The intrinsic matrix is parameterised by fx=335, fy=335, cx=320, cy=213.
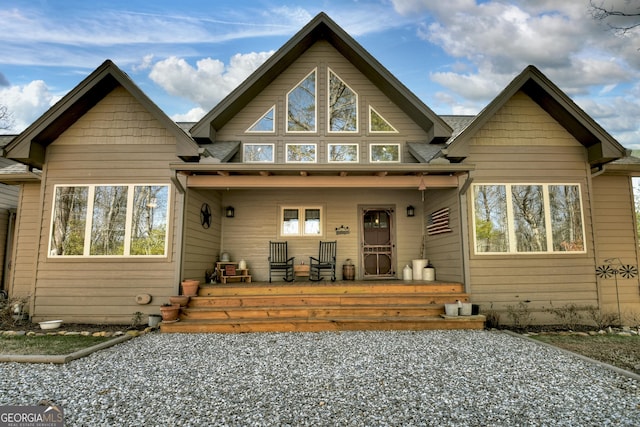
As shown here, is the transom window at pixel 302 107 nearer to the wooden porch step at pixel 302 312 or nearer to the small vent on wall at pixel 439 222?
the small vent on wall at pixel 439 222

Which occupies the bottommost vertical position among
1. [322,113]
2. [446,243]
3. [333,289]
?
[333,289]

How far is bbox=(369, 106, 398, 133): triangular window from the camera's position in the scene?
7621mm

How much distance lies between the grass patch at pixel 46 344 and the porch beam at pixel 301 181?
2.82 m

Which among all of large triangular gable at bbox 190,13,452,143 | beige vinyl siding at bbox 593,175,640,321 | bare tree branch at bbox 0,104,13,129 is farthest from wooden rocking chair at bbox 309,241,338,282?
bare tree branch at bbox 0,104,13,129

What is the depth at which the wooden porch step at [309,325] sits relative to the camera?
5.20m

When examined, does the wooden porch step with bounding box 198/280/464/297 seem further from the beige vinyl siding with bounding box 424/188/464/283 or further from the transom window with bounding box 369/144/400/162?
the transom window with bounding box 369/144/400/162

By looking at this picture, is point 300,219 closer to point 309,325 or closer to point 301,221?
point 301,221

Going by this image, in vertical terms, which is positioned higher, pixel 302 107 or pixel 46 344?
pixel 302 107

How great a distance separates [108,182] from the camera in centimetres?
609

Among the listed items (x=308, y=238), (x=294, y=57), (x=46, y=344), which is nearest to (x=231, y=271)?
(x=308, y=238)

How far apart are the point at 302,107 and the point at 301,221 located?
2608 millimetres

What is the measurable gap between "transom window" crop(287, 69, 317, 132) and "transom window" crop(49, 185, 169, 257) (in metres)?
3.14

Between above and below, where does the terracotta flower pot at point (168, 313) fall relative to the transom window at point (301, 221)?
below

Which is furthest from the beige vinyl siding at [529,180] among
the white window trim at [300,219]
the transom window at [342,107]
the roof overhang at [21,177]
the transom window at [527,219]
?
the roof overhang at [21,177]
